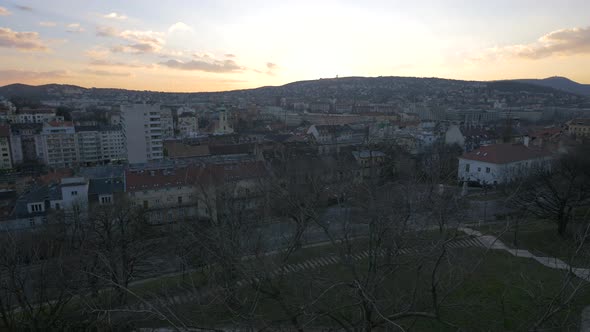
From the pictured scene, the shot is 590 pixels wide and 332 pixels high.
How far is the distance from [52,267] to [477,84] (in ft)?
552

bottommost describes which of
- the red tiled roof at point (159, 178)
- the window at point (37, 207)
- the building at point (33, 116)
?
the window at point (37, 207)

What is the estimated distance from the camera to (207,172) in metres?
20.3

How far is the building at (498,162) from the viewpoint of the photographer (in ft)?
77.0

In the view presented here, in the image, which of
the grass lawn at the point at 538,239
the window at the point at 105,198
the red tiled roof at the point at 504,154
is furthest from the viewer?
the red tiled roof at the point at 504,154

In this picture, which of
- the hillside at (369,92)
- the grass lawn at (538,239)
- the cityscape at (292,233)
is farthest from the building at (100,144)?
the hillside at (369,92)

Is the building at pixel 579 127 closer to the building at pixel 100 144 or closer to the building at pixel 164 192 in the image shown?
the building at pixel 164 192

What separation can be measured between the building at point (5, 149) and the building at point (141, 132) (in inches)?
480

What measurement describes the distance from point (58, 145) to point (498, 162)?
41.4 meters

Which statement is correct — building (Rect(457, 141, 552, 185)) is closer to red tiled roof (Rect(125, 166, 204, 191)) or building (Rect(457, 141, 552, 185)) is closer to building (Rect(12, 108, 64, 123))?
red tiled roof (Rect(125, 166, 204, 191))

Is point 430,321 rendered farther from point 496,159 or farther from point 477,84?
point 477,84

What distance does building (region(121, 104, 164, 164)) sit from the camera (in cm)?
3453

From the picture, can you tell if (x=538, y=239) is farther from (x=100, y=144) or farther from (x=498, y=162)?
(x=100, y=144)

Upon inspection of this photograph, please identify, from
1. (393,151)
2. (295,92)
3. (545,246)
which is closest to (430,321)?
(545,246)

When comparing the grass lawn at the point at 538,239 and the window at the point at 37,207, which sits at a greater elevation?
the window at the point at 37,207
